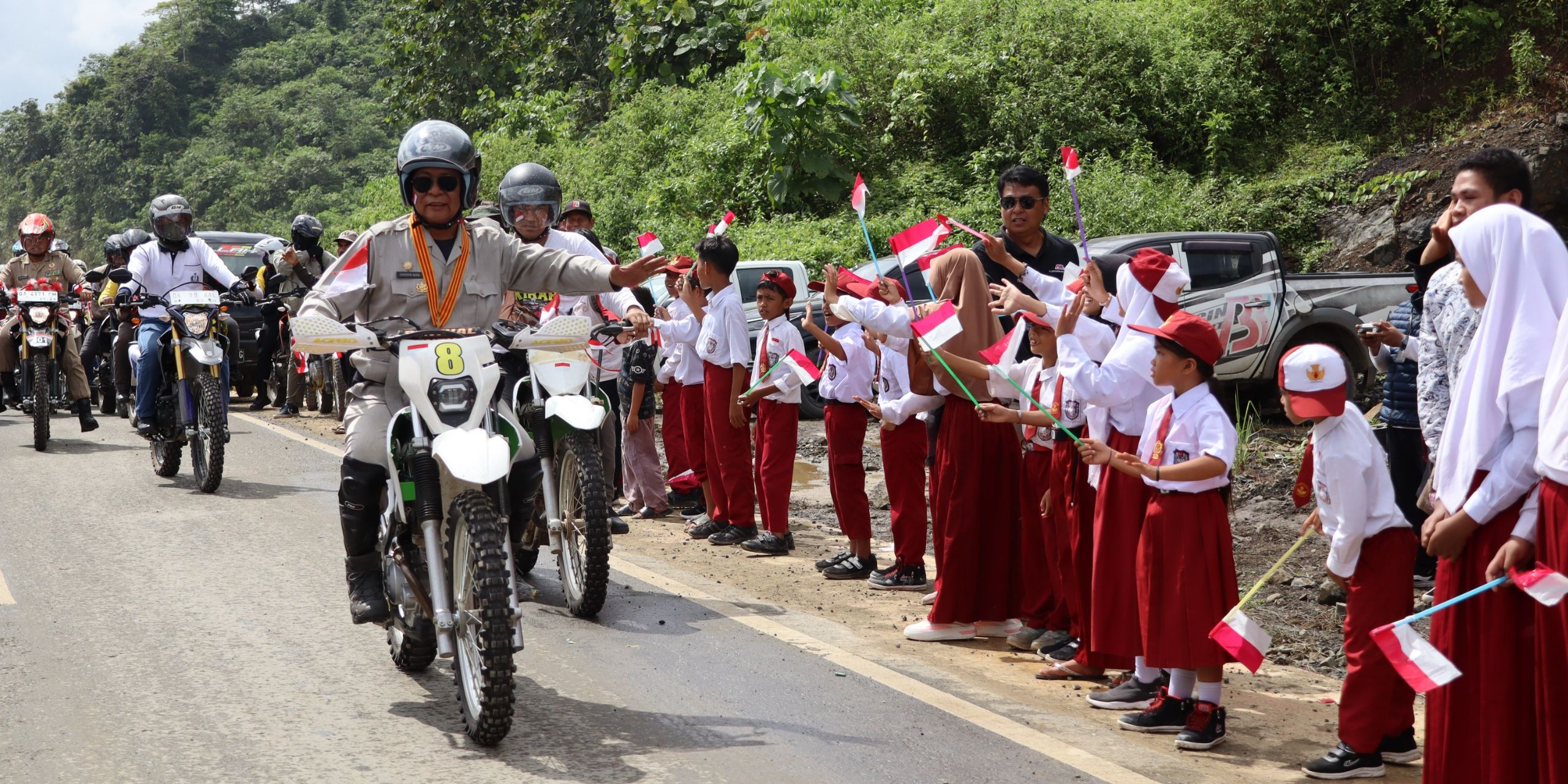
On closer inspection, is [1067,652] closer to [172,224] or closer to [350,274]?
[350,274]

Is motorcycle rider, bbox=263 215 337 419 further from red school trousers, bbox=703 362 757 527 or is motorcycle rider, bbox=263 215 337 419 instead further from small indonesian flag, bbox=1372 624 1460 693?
small indonesian flag, bbox=1372 624 1460 693

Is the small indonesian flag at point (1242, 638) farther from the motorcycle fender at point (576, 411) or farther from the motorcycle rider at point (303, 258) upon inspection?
the motorcycle rider at point (303, 258)

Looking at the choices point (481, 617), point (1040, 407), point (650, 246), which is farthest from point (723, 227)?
point (481, 617)

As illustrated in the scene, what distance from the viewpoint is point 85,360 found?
15.2 meters

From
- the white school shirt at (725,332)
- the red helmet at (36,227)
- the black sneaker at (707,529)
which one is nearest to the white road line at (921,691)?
the black sneaker at (707,529)

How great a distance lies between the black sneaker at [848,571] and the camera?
26.7ft

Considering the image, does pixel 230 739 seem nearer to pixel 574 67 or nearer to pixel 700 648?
pixel 700 648

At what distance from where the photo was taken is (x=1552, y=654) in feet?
11.9

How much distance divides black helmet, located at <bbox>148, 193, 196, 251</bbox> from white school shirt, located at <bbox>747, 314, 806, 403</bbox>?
529cm

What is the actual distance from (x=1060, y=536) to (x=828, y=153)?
549 inches

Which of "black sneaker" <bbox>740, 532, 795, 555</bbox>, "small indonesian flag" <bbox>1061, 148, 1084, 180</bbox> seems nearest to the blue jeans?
"black sneaker" <bbox>740, 532, 795, 555</bbox>

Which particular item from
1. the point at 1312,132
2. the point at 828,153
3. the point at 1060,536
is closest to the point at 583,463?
the point at 1060,536

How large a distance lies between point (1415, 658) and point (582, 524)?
13.5ft

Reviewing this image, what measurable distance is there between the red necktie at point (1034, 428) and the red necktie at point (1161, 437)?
0.92m
